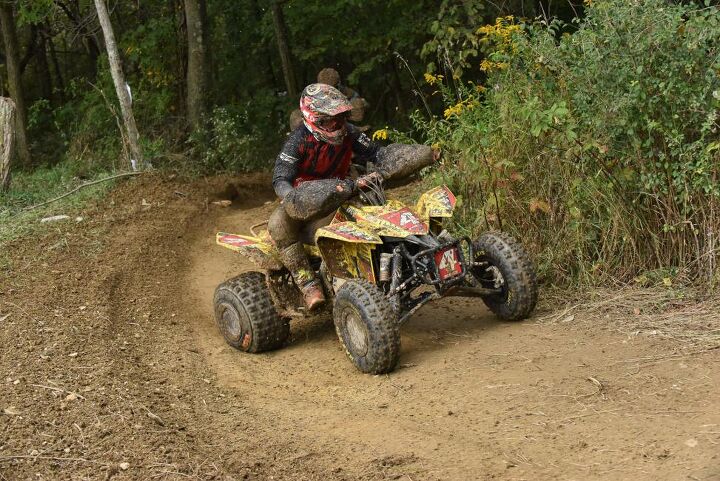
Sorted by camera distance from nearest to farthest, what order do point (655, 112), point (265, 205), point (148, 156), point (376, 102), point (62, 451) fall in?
1. point (62, 451)
2. point (655, 112)
3. point (265, 205)
4. point (148, 156)
5. point (376, 102)

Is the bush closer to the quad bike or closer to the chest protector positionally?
the quad bike

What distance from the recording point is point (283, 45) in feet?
56.9

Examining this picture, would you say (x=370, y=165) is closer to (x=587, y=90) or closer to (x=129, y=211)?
(x=587, y=90)

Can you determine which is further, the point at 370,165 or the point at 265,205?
the point at 265,205

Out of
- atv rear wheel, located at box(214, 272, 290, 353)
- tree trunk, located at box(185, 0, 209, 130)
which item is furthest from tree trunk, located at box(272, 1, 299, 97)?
atv rear wheel, located at box(214, 272, 290, 353)

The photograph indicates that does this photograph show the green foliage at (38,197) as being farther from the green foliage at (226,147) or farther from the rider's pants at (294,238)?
the rider's pants at (294,238)

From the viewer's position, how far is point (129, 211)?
1188 centimetres

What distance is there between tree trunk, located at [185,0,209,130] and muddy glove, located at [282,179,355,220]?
914 cm

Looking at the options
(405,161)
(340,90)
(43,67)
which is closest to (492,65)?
(405,161)

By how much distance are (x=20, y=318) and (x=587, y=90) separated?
5.25m

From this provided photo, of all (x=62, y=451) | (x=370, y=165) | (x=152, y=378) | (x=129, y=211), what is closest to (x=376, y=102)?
(x=129, y=211)

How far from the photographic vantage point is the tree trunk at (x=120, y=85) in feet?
45.5

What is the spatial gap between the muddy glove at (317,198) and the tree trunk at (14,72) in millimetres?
12202

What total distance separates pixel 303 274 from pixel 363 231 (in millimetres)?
893
